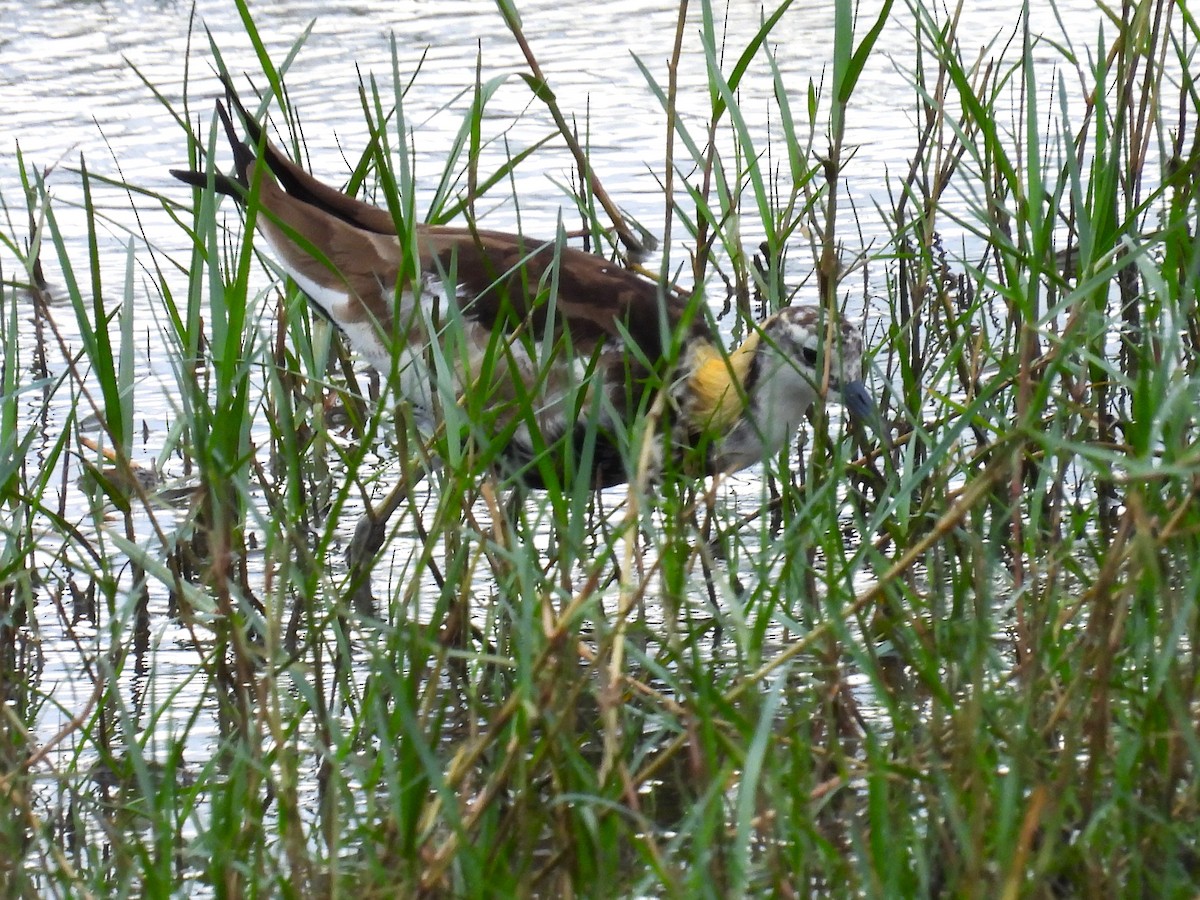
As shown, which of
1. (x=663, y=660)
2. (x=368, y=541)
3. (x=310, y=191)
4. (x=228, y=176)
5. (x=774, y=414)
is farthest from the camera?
(x=310, y=191)

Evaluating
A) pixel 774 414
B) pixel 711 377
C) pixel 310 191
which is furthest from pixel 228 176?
pixel 774 414

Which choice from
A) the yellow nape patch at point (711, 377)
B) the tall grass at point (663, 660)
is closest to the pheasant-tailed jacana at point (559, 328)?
the yellow nape patch at point (711, 377)

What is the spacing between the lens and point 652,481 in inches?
187

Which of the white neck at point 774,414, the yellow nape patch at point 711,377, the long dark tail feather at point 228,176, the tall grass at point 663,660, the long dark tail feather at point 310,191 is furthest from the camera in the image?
the long dark tail feather at point 310,191

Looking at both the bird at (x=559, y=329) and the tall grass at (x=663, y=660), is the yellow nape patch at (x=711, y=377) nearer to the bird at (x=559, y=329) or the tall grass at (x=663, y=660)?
the bird at (x=559, y=329)

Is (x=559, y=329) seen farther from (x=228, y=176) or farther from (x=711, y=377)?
(x=228, y=176)

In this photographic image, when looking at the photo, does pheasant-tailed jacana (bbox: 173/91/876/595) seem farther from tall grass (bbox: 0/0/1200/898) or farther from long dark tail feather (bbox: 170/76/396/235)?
tall grass (bbox: 0/0/1200/898)

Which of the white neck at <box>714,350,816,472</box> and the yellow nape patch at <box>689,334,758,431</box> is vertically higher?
the yellow nape patch at <box>689,334,758,431</box>

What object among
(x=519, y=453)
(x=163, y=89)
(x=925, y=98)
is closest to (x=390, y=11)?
(x=163, y=89)

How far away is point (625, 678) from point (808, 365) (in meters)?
2.12

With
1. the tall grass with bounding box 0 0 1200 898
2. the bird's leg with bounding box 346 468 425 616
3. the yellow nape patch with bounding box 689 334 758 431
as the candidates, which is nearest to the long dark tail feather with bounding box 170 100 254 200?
the tall grass with bounding box 0 0 1200 898

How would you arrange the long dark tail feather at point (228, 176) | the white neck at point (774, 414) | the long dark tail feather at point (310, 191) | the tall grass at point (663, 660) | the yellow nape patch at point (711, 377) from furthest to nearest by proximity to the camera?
the long dark tail feather at point (310, 191) < the yellow nape patch at point (711, 377) < the white neck at point (774, 414) < the long dark tail feather at point (228, 176) < the tall grass at point (663, 660)

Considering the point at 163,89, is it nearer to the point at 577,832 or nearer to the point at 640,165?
the point at 640,165

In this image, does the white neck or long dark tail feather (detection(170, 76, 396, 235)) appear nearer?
the white neck
